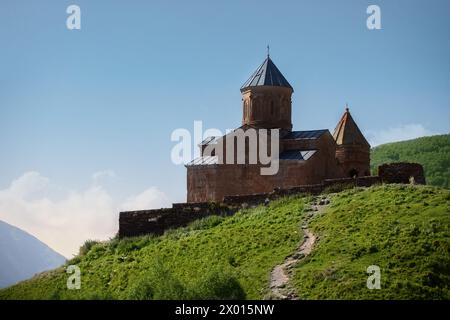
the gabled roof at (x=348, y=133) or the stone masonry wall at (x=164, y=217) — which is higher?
the gabled roof at (x=348, y=133)

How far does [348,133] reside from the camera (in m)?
29.4

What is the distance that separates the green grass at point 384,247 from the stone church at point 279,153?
227 inches

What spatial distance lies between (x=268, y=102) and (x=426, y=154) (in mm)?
34950

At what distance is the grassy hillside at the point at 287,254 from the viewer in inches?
620

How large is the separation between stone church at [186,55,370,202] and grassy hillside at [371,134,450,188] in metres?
23.0

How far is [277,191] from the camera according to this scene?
921 inches

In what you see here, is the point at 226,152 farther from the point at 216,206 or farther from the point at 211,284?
the point at 211,284

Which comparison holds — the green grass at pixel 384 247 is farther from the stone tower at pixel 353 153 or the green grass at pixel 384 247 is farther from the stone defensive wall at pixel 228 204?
the stone tower at pixel 353 153

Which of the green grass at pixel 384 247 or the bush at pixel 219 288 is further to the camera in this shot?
the bush at pixel 219 288

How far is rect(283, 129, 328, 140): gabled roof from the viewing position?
27750 mm

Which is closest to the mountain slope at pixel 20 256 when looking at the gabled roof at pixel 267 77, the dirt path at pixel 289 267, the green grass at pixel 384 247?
the gabled roof at pixel 267 77

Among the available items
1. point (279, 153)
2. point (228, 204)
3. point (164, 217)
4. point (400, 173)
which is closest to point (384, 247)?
point (400, 173)
